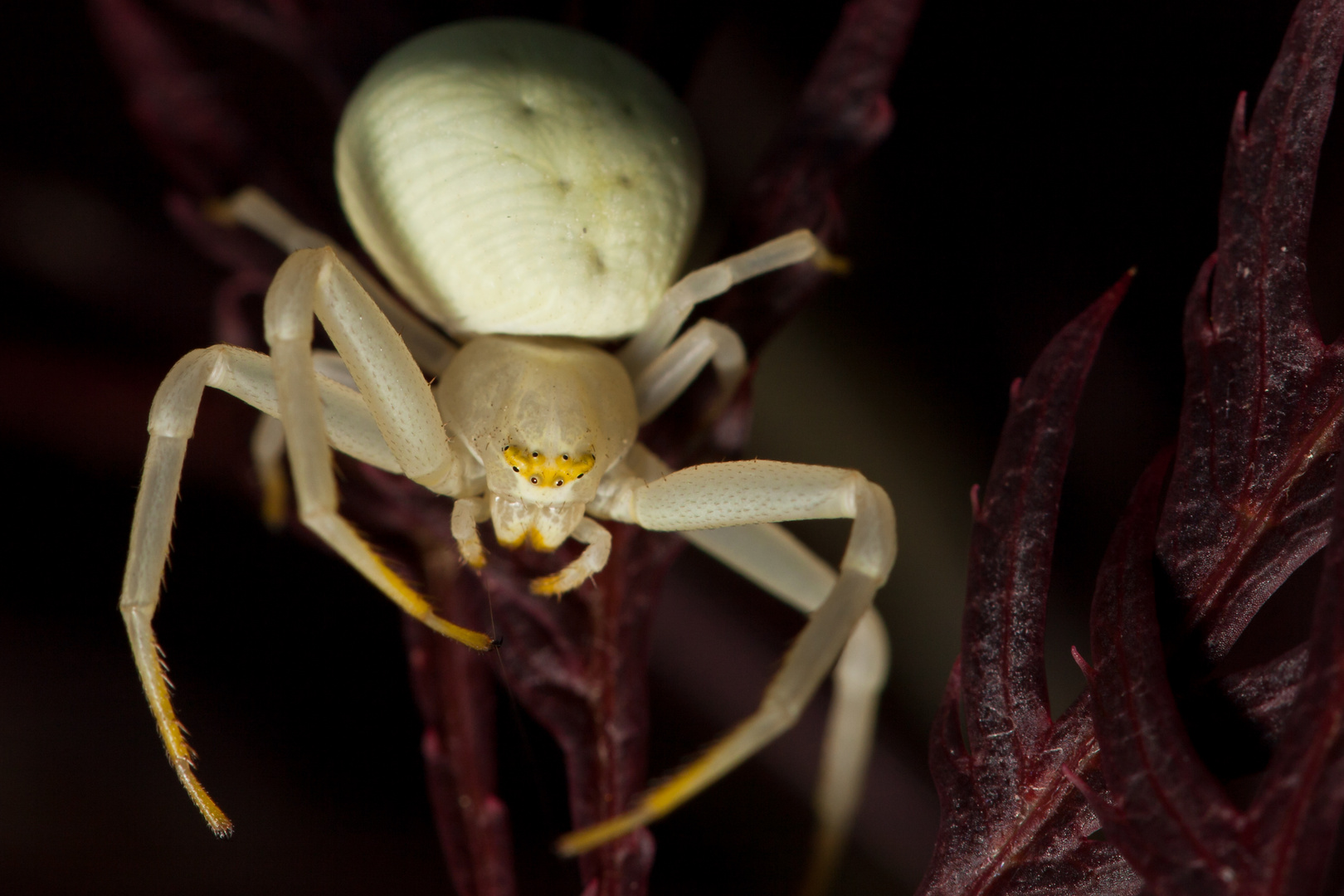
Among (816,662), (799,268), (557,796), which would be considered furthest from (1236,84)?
(557,796)

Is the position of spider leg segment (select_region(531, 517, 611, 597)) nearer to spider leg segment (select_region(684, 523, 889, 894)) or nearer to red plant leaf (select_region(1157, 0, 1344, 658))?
spider leg segment (select_region(684, 523, 889, 894))

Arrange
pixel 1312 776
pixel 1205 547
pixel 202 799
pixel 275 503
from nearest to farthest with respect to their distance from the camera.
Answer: pixel 1312 776 → pixel 1205 547 → pixel 202 799 → pixel 275 503

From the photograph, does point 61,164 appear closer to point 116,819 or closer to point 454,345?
point 454,345

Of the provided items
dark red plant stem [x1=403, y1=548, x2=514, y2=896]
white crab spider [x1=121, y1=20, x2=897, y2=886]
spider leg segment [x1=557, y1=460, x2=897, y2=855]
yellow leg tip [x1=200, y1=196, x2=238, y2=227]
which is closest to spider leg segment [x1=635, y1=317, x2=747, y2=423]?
white crab spider [x1=121, y1=20, x2=897, y2=886]

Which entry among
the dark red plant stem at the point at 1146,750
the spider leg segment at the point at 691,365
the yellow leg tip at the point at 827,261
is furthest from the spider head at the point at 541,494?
the dark red plant stem at the point at 1146,750

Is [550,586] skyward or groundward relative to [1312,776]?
skyward

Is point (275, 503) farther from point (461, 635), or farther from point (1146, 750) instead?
point (1146, 750)

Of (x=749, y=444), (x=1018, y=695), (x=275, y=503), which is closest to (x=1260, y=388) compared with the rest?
(x=1018, y=695)
